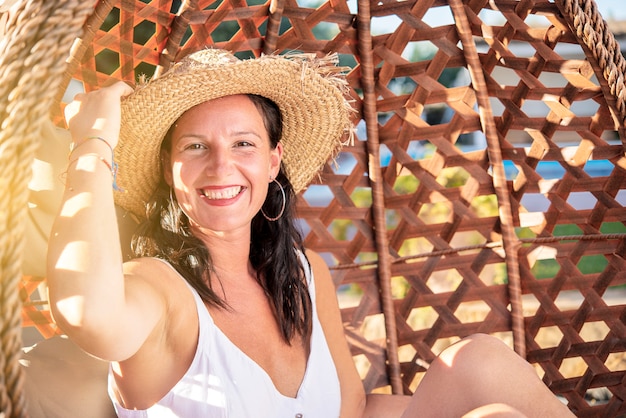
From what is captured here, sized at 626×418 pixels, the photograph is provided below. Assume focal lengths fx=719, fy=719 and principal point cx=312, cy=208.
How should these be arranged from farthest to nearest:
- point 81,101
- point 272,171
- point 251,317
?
point 272,171 < point 251,317 < point 81,101

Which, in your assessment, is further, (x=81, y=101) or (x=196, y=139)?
(x=196, y=139)

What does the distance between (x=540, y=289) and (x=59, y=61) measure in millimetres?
1932

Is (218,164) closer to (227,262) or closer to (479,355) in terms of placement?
(227,262)

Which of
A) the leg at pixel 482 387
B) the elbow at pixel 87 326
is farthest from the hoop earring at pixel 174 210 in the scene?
the leg at pixel 482 387

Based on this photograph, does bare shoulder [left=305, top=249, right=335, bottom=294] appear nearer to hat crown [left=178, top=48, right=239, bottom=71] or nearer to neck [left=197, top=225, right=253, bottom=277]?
neck [left=197, top=225, right=253, bottom=277]

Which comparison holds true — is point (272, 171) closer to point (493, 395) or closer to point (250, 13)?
point (250, 13)

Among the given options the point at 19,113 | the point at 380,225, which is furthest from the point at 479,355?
the point at 19,113

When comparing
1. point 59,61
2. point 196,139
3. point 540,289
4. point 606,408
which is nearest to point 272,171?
point 196,139

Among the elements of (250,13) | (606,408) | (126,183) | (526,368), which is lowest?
(606,408)

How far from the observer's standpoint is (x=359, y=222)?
248 cm

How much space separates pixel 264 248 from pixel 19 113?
1077 millimetres

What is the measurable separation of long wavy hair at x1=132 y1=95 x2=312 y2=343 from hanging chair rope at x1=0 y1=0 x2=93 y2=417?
706mm

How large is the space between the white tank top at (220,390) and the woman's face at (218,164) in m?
0.21

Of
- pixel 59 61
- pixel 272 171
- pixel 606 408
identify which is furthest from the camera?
pixel 606 408
